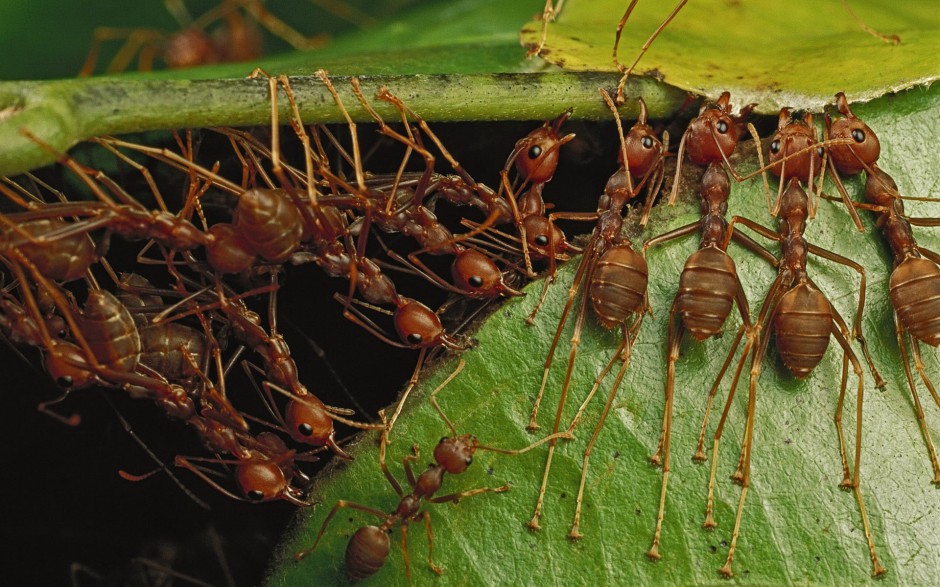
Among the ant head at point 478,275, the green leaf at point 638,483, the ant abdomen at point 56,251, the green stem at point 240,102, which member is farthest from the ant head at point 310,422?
the green stem at point 240,102

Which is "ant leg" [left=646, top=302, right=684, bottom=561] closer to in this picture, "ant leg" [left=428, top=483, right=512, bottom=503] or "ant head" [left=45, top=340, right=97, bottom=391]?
"ant leg" [left=428, top=483, right=512, bottom=503]

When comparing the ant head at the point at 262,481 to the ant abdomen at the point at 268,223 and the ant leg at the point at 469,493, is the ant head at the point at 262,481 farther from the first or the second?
the ant abdomen at the point at 268,223

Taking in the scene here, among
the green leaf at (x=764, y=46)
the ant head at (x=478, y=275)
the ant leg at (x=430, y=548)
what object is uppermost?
the green leaf at (x=764, y=46)

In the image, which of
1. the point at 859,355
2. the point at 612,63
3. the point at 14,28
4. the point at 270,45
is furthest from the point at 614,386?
the point at 270,45

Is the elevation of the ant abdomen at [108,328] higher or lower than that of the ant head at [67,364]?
higher

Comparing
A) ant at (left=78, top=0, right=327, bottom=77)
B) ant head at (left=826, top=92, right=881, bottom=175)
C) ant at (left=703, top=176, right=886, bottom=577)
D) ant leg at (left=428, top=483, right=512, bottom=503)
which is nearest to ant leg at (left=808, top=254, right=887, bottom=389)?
ant at (left=703, top=176, right=886, bottom=577)

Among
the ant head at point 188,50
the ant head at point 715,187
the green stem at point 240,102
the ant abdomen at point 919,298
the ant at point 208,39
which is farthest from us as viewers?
the ant head at point 188,50

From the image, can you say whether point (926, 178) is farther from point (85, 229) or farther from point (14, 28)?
point (14, 28)

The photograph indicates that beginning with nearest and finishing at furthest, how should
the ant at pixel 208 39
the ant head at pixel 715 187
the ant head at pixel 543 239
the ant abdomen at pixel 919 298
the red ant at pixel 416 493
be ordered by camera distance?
1. the red ant at pixel 416 493
2. the ant abdomen at pixel 919 298
3. the ant head at pixel 715 187
4. the ant head at pixel 543 239
5. the ant at pixel 208 39
